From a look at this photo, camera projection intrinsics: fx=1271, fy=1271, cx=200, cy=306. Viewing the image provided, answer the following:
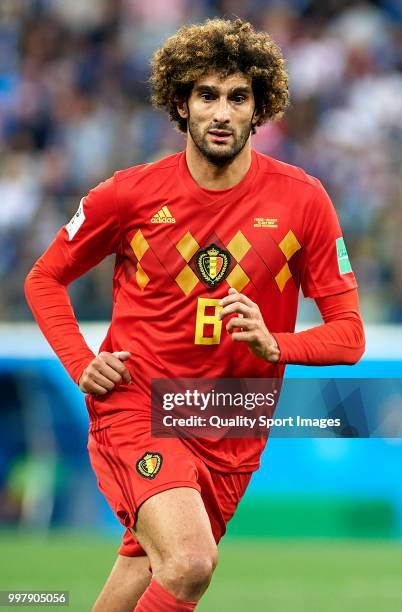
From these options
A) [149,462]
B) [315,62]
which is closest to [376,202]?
[315,62]

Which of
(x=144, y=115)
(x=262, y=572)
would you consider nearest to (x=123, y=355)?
(x=262, y=572)

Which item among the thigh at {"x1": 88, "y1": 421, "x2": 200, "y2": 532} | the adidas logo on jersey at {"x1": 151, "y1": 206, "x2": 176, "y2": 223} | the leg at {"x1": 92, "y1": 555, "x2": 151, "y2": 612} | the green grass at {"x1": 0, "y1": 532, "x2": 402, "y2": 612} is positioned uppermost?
the adidas logo on jersey at {"x1": 151, "y1": 206, "x2": 176, "y2": 223}

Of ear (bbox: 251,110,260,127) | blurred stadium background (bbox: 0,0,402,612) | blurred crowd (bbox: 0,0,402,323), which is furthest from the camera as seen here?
blurred crowd (bbox: 0,0,402,323)

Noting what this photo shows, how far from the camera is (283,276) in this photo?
184 inches

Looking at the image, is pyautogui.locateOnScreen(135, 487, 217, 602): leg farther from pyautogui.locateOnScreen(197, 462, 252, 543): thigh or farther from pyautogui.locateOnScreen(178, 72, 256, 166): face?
pyautogui.locateOnScreen(178, 72, 256, 166): face

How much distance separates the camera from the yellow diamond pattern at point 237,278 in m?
4.58

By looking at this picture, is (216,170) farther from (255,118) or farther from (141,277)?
(141,277)

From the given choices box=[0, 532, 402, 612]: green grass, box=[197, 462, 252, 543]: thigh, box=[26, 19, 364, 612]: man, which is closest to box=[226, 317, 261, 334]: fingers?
box=[26, 19, 364, 612]: man

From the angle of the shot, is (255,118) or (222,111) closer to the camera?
(222,111)

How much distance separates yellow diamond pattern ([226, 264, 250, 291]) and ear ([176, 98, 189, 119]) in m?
0.71

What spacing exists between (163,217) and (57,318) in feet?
1.81

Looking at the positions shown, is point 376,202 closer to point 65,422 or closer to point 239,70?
point 65,422

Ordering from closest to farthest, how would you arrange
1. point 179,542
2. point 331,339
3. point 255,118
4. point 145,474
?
point 179,542, point 145,474, point 331,339, point 255,118

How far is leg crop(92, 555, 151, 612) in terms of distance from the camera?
15.3 ft
